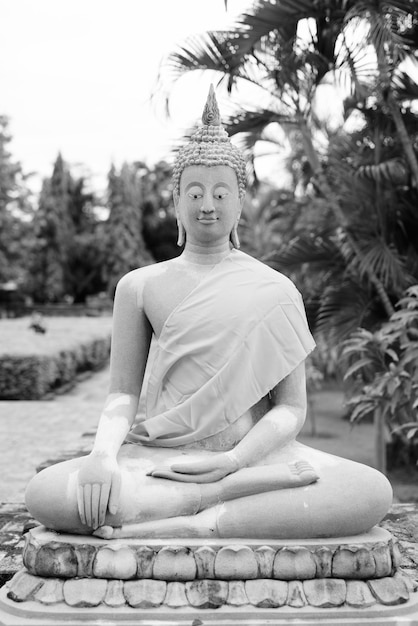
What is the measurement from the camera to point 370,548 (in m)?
2.68

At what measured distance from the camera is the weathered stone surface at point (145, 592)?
8.33ft

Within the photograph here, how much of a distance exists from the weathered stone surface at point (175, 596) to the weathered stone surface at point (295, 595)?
0.37 meters

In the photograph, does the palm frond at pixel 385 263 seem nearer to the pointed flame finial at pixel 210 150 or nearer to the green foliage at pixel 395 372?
the green foliage at pixel 395 372

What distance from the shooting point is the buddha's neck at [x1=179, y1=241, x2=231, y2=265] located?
3369mm

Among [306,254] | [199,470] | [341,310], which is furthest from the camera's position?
[306,254]

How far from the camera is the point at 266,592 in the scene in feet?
8.50

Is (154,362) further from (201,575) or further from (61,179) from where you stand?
(61,179)

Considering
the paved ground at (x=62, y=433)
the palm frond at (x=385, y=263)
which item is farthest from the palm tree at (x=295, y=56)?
the paved ground at (x=62, y=433)

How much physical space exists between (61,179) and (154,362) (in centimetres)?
3202

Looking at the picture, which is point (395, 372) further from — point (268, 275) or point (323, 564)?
point (323, 564)

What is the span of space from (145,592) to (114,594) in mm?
110

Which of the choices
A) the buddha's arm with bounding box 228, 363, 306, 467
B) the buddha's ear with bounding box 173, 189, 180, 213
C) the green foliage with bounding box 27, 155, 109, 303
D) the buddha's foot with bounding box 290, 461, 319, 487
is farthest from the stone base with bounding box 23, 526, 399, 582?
the green foliage with bounding box 27, 155, 109, 303

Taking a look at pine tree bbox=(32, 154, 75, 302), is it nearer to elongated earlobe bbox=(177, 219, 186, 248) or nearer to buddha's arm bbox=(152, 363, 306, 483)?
elongated earlobe bbox=(177, 219, 186, 248)

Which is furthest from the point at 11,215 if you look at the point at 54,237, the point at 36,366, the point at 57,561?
the point at 57,561
